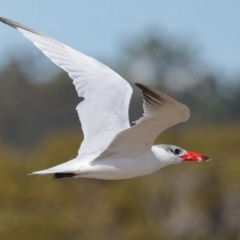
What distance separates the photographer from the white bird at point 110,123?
36.8 feet

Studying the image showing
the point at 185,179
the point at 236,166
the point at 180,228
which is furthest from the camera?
the point at 236,166

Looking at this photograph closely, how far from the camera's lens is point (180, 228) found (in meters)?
31.4

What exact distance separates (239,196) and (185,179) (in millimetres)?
1738

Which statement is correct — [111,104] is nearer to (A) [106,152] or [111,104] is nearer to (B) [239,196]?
(A) [106,152]

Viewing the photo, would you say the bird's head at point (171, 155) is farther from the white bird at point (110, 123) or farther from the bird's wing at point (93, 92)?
the bird's wing at point (93, 92)

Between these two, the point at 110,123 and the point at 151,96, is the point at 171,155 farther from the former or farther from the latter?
the point at 151,96

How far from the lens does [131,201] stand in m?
33.5

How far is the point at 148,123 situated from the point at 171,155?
3.85 ft

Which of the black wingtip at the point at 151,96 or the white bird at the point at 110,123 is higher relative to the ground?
the black wingtip at the point at 151,96

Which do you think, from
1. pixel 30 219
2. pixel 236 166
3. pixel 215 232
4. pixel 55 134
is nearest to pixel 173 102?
pixel 30 219

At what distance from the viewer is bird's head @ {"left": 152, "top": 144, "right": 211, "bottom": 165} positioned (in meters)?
12.2

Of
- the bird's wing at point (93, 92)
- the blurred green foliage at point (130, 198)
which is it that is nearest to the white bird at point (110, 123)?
the bird's wing at point (93, 92)

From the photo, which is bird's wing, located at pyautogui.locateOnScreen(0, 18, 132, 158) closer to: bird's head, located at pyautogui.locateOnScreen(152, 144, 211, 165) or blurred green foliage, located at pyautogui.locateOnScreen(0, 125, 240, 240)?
bird's head, located at pyautogui.locateOnScreen(152, 144, 211, 165)

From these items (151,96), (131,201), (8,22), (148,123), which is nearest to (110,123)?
(148,123)
